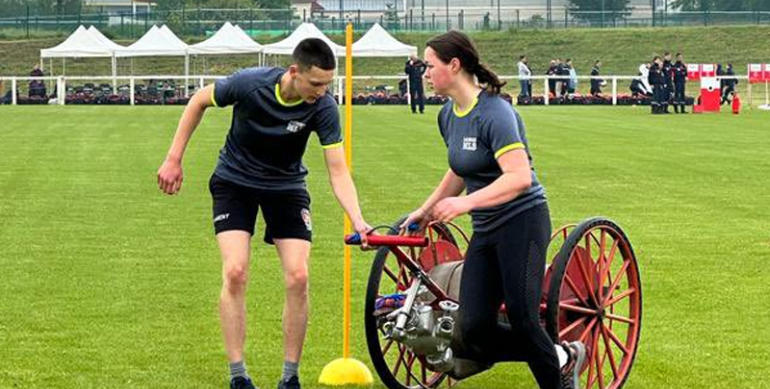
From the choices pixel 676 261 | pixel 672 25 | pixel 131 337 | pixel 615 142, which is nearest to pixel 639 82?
pixel 615 142

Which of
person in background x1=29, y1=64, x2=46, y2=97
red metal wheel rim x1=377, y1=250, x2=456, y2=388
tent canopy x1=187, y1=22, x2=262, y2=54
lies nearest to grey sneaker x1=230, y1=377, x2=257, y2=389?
red metal wheel rim x1=377, y1=250, x2=456, y2=388

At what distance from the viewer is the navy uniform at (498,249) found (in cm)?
773

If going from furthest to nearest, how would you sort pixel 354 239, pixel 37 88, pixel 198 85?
pixel 198 85 < pixel 37 88 < pixel 354 239

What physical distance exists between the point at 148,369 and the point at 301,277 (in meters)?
1.39

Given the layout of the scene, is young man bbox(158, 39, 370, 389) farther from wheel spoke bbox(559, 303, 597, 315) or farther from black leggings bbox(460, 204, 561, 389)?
wheel spoke bbox(559, 303, 597, 315)

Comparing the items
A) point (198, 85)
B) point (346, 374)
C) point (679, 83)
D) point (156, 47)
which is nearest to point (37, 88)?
point (156, 47)

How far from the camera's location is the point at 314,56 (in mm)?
8430

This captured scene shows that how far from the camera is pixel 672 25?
100062mm

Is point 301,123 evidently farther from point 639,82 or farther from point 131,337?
point 639,82

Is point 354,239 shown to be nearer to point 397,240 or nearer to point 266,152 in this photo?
point 397,240

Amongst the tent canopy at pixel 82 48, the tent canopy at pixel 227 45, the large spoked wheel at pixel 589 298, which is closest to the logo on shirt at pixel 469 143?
the large spoked wheel at pixel 589 298

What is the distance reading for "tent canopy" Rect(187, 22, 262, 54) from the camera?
6444cm

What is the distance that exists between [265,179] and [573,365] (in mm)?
1901

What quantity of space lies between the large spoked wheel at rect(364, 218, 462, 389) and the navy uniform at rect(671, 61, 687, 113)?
1716 inches
